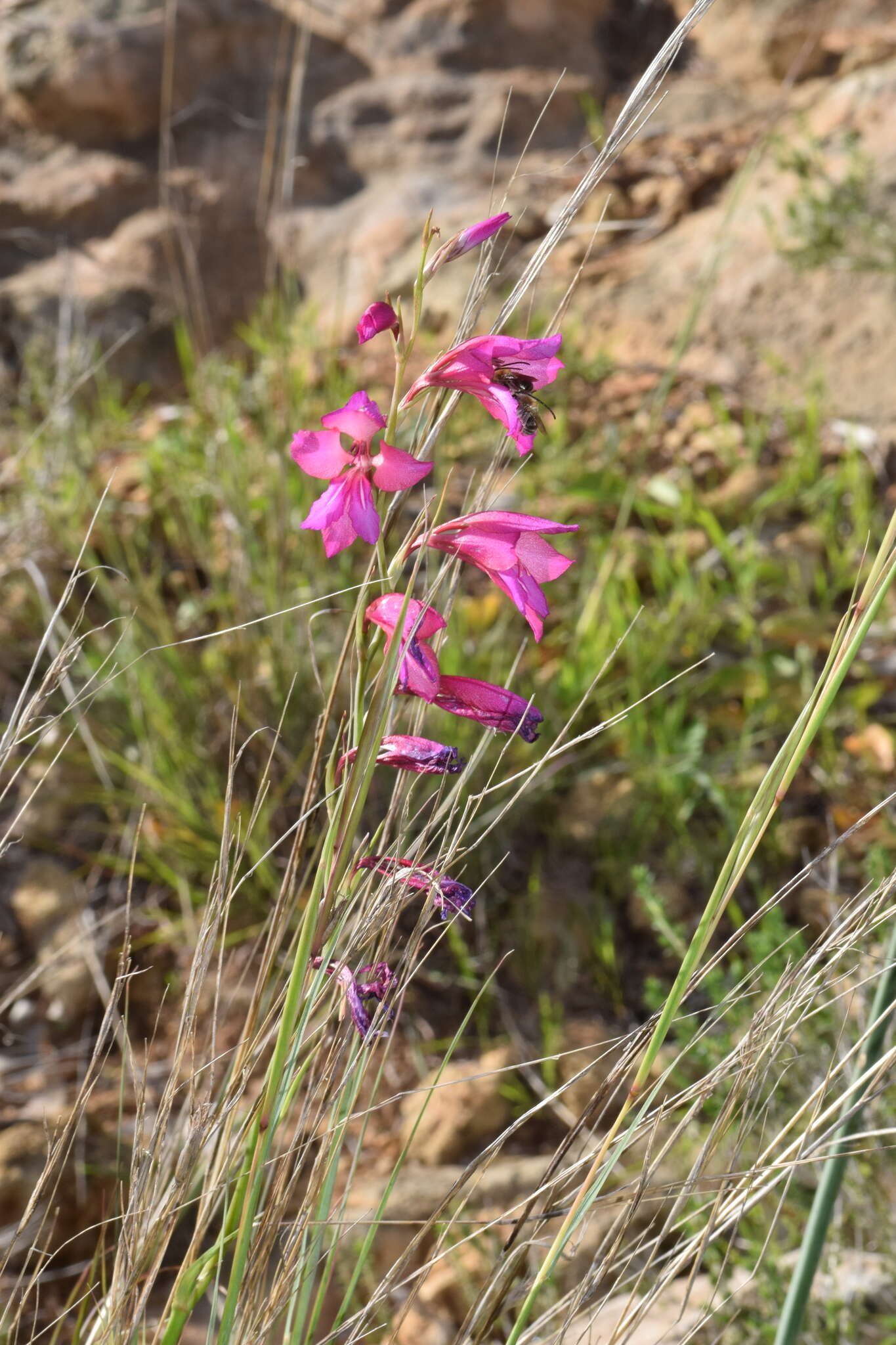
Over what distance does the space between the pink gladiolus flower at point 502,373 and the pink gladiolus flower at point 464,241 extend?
5cm

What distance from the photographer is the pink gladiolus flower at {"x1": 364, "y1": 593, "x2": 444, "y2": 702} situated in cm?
68

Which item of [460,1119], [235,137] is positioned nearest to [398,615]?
[460,1119]

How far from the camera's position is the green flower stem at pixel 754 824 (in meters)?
0.65

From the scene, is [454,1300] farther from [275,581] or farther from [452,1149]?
[275,581]

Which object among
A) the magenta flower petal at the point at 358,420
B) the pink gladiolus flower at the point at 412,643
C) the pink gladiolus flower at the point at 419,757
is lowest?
the pink gladiolus flower at the point at 419,757

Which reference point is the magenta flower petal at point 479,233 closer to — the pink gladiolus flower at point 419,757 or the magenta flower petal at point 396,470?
the magenta flower petal at point 396,470

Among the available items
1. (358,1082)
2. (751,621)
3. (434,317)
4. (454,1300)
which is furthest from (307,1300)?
(434,317)

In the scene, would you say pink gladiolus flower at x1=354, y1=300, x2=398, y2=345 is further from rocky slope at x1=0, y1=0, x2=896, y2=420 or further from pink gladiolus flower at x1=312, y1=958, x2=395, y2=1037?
rocky slope at x1=0, y1=0, x2=896, y2=420

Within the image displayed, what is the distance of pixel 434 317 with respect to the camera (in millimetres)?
3285

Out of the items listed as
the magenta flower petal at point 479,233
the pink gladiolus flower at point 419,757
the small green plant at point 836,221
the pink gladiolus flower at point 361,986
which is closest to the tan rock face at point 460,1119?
the pink gladiolus flower at point 361,986

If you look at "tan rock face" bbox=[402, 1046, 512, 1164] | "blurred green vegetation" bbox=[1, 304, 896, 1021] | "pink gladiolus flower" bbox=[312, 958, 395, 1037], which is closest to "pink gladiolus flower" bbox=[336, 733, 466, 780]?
"pink gladiolus flower" bbox=[312, 958, 395, 1037]

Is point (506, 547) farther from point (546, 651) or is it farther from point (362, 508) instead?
point (546, 651)

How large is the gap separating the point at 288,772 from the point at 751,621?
3.10ft

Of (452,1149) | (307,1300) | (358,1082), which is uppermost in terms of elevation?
(358,1082)
